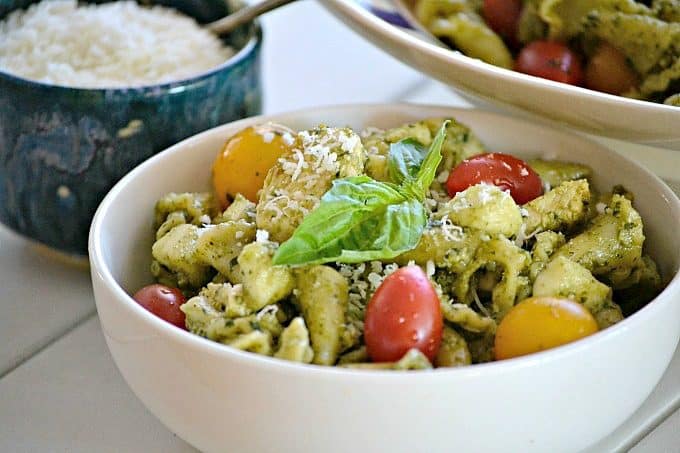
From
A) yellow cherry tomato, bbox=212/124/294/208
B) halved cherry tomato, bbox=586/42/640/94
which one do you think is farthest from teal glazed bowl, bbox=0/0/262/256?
halved cherry tomato, bbox=586/42/640/94

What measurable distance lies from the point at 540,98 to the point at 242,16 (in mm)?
428

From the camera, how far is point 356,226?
786 millimetres

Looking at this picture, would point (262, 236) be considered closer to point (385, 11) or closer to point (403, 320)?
point (403, 320)

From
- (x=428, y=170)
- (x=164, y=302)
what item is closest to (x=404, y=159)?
(x=428, y=170)

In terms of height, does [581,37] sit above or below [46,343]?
above

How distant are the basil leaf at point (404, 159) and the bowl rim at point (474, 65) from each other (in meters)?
0.12

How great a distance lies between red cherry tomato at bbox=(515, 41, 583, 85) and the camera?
3.67 feet

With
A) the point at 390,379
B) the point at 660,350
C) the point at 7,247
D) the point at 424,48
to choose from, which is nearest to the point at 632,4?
the point at 424,48

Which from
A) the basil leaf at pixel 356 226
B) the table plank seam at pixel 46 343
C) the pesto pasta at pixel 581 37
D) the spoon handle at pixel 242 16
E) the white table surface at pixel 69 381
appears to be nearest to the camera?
the basil leaf at pixel 356 226

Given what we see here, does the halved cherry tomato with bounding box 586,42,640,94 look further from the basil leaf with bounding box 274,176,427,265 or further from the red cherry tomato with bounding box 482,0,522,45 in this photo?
the basil leaf with bounding box 274,176,427,265

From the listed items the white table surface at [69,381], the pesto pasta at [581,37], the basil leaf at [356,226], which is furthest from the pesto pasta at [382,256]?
the pesto pasta at [581,37]

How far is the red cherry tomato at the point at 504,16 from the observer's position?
48.7 inches

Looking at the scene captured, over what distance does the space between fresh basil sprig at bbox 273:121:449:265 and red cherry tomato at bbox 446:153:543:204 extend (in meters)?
0.06

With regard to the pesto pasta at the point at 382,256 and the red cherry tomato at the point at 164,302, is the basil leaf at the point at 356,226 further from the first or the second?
the red cherry tomato at the point at 164,302
